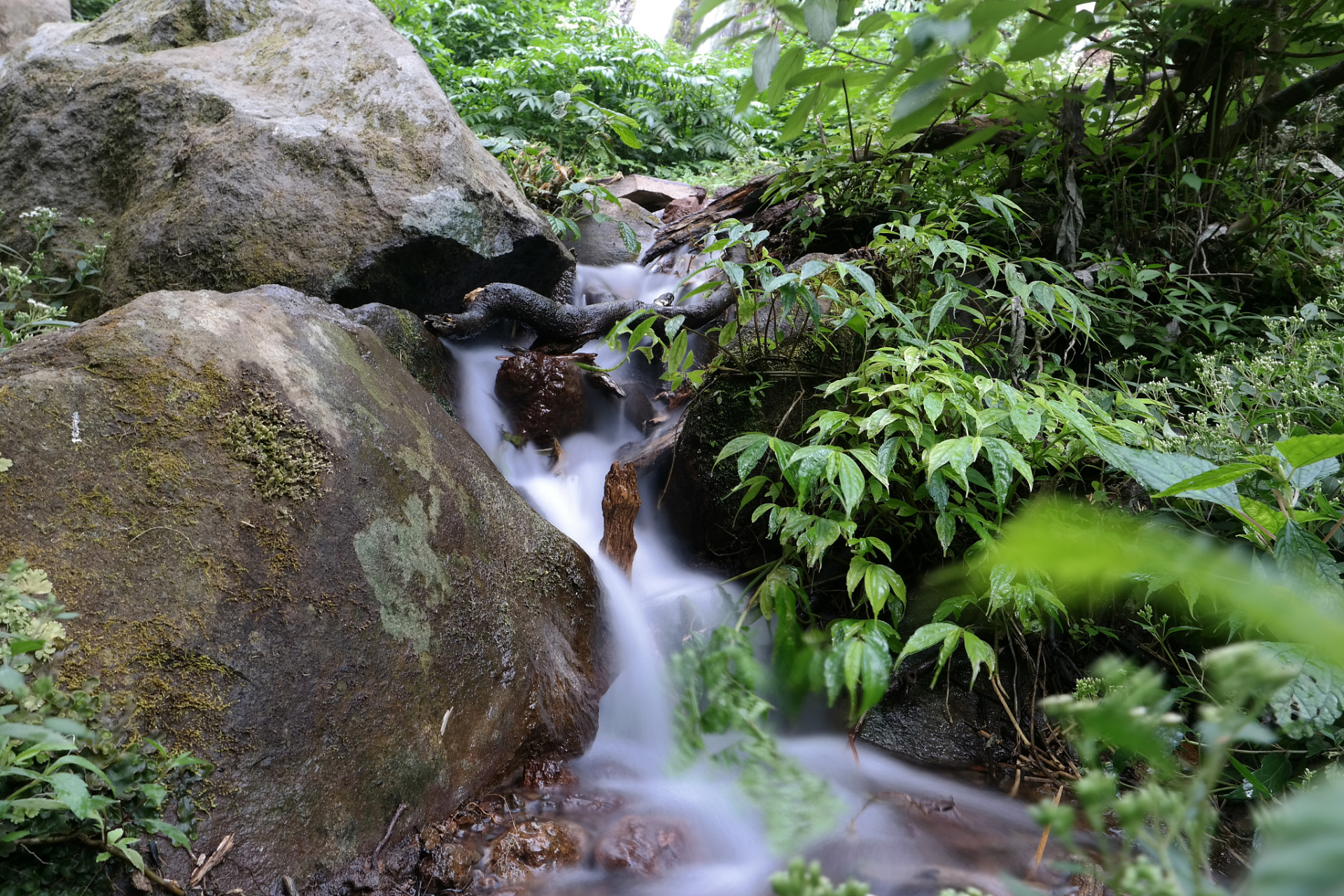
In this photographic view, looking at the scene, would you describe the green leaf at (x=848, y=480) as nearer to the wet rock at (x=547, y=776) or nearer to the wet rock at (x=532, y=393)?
the wet rock at (x=547, y=776)

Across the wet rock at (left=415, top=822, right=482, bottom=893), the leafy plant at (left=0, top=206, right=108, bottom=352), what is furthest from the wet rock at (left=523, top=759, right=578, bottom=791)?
the leafy plant at (left=0, top=206, right=108, bottom=352)

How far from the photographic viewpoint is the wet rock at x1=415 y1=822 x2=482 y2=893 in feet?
6.62

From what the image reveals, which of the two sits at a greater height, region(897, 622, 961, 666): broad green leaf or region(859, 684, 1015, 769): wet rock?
region(897, 622, 961, 666): broad green leaf

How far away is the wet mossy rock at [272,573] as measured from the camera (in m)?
1.87

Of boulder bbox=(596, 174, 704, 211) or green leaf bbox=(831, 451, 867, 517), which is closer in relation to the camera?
green leaf bbox=(831, 451, 867, 517)

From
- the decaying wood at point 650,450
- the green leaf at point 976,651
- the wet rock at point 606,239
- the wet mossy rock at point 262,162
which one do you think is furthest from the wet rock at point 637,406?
the green leaf at point 976,651

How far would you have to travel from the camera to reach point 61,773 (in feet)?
4.61

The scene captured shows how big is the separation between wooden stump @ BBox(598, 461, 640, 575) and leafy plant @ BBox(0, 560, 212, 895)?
6.19 feet

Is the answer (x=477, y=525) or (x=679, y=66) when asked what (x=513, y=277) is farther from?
(x=679, y=66)

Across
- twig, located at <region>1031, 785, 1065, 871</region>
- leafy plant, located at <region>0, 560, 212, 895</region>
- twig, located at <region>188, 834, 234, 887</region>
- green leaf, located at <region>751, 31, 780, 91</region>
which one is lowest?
twig, located at <region>188, 834, 234, 887</region>

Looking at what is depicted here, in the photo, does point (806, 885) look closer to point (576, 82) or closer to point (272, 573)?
point (272, 573)

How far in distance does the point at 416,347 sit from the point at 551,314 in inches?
42.9

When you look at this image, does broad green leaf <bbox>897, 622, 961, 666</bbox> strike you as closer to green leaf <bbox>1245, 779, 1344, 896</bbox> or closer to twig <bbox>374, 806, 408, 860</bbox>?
twig <bbox>374, 806, 408, 860</bbox>

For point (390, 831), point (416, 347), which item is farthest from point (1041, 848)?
point (416, 347)
